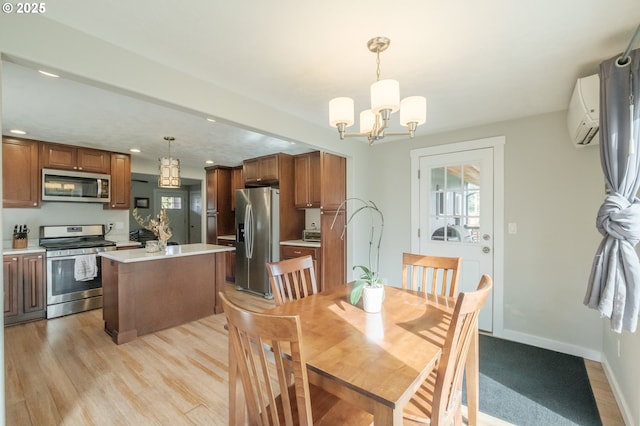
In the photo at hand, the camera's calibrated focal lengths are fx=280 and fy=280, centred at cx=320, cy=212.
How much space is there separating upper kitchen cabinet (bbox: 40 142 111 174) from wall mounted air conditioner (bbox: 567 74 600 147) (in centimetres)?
574

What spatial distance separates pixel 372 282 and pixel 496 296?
218cm

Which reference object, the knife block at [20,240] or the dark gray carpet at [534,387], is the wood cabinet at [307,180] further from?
the knife block at [20,240]

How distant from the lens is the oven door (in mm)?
3570

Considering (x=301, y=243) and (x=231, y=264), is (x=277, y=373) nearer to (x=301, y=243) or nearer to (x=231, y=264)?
(x=301, y=243)

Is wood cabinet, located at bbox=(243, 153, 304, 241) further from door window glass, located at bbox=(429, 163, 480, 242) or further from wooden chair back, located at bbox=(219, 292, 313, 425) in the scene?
wooden chair back, located at bbox=(219, 292, 313, 425)

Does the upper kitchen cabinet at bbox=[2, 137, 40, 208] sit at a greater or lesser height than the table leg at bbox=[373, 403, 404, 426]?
greater

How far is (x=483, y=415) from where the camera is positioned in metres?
1.85

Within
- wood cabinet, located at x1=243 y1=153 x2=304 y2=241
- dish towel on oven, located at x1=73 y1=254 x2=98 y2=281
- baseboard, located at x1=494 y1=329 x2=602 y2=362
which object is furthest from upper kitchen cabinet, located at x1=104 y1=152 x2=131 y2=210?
baseboard, located at x1=494 y1=329 x2=602 y2=362

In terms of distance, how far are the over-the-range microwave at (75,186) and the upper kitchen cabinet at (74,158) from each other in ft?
0.29

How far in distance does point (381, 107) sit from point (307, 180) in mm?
3028

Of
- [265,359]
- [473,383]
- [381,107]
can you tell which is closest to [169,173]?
[381,107]

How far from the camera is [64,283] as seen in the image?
12.0ft

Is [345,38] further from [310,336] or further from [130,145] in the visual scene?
[130,145]

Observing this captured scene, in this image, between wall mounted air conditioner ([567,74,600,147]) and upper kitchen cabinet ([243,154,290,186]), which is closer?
wall mounted air conditioner ([567,74,600,147])
